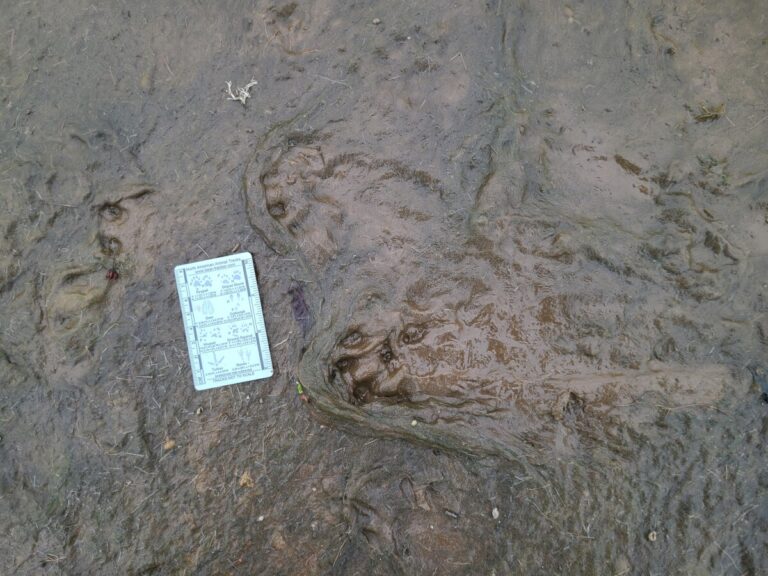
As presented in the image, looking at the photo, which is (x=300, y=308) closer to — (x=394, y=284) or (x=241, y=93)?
(x=394, y=284)

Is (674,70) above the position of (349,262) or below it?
above

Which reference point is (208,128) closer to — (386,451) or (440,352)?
(440,352)

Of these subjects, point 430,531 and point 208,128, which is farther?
point 208,128

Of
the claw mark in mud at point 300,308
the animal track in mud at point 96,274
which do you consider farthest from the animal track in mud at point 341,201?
the animal track in mud at point 96,274

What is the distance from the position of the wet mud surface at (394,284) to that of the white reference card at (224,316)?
10 centimetres

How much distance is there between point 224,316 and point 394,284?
105 cm

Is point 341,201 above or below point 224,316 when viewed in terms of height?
above

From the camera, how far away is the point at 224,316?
3219 mm

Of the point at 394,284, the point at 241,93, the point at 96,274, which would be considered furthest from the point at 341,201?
the point at 96,274

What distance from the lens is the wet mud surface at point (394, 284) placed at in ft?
9.91

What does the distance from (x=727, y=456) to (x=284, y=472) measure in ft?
8.31

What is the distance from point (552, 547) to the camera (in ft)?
9.65

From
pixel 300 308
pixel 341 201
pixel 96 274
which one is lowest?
pixel 300 308

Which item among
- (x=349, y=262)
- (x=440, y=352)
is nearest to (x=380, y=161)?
(x=349, y=262)
